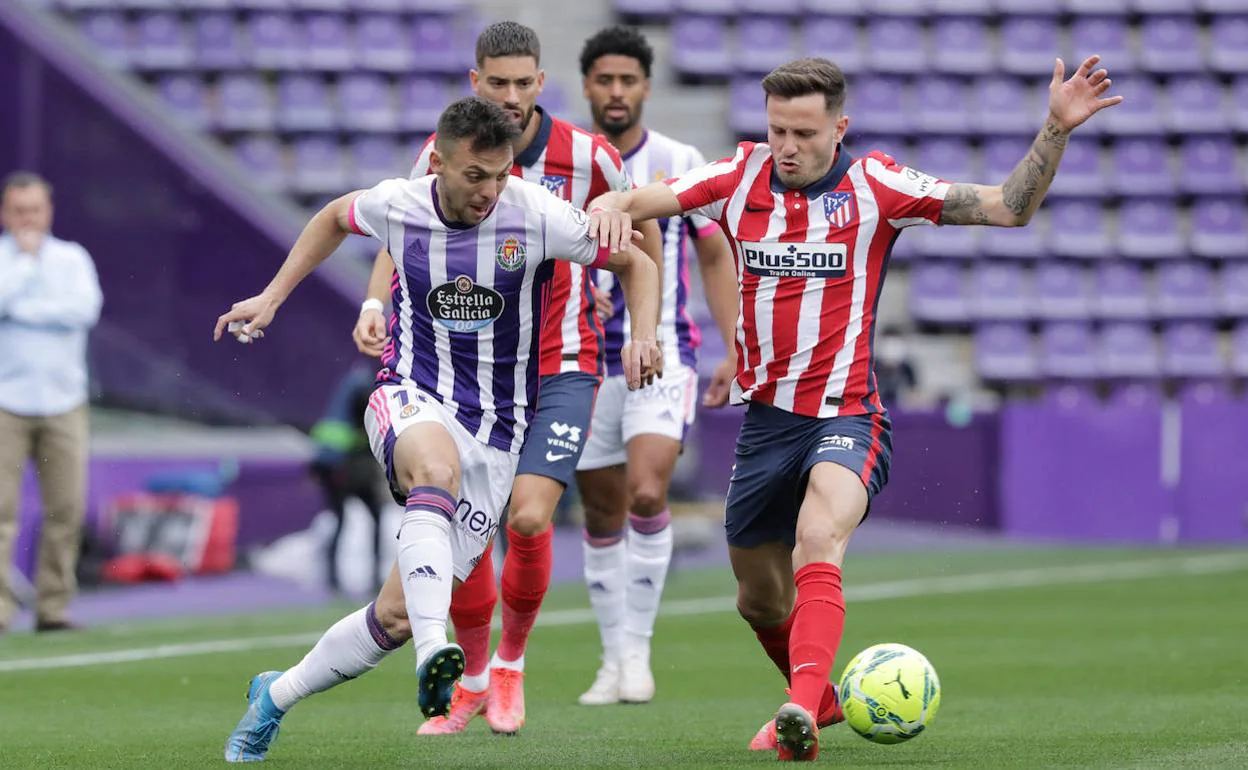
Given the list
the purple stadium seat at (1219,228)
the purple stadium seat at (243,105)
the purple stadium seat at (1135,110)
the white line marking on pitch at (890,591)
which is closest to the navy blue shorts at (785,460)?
the white line marking on pitch at (890,591)

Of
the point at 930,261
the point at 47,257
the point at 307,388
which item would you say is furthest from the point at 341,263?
the point at 930,261

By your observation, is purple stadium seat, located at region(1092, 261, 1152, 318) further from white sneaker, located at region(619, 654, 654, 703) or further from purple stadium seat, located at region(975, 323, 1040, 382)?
white sneaker, located at region(619, 654, 654, 703)

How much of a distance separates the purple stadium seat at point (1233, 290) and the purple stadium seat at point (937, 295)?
2725 mm

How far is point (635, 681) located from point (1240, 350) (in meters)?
14.1

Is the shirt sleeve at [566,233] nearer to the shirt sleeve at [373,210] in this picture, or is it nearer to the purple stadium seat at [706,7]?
the shirt sleeve at [373,210]

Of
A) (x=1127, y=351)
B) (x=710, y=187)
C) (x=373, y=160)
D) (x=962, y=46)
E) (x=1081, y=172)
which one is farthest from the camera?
(x=962, y=46)

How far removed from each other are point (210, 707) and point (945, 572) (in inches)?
338

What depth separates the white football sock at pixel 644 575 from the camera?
300 inches

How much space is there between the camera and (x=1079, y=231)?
20.8m

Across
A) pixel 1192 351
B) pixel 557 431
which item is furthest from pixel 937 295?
pixel 557 431

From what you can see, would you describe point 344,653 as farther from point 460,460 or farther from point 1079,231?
point 1079,231

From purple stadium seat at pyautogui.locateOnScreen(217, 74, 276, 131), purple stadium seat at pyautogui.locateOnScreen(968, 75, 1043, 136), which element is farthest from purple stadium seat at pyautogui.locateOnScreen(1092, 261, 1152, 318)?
purple stadium seat at pyautogui.locateOnScreen(217, 74, 276, 131)

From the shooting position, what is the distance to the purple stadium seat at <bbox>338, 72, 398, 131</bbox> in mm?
19062

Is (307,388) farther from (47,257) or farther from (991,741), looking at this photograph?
(991,741)
